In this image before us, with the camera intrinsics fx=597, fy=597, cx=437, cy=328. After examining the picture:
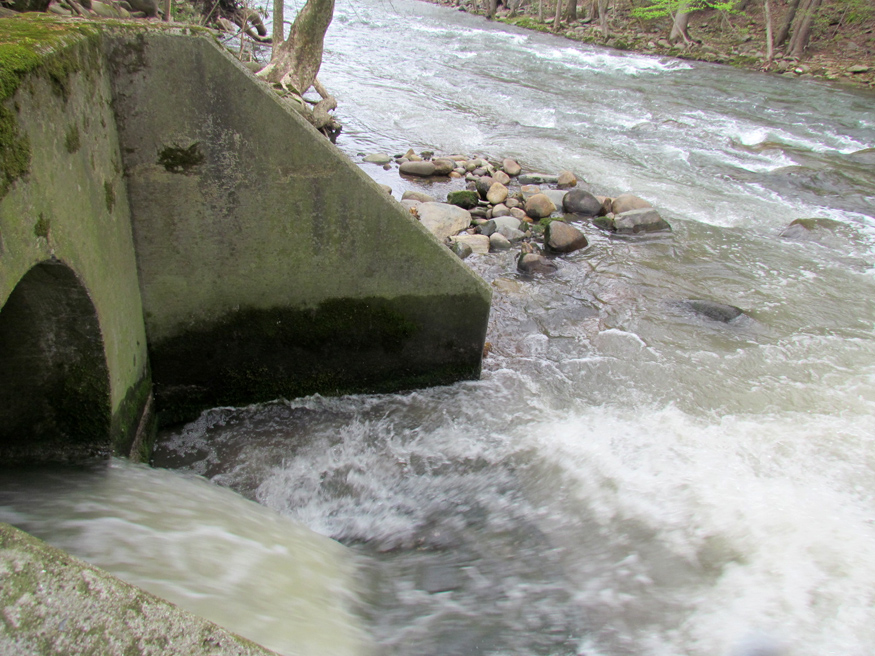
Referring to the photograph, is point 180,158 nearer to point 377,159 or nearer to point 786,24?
point 377,159

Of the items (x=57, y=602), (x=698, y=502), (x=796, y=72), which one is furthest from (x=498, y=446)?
(x=796, y=72)

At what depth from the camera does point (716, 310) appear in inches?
218

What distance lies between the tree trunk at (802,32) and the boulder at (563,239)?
20.1 m

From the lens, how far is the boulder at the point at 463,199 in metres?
7.82

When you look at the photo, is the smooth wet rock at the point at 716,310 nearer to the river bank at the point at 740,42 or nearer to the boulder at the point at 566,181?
the boulder at the point at 566,181

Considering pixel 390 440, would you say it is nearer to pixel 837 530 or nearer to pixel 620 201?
pixel 837 530

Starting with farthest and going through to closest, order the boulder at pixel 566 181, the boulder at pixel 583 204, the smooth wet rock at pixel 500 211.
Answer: the boulder at pixel 566 181, the boulder at pixel 583 204, the smooth wet rock at pixel 500 211

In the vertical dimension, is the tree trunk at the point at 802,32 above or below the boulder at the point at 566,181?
above

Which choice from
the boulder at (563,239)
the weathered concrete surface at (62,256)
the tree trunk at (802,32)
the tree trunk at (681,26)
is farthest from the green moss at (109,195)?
the tree trunk at (681,26)

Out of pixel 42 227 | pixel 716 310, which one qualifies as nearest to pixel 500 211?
pixel 716 310

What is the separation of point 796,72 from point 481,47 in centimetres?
1071

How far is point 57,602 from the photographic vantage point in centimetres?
134

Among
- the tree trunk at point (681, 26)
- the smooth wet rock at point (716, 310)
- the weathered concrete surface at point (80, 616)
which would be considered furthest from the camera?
the tree trunk at point (681, 26)

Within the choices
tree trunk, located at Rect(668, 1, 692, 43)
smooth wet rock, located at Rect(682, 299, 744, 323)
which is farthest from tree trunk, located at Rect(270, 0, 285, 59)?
tree trunk, located at Rect(668, 1, 692, 43)
